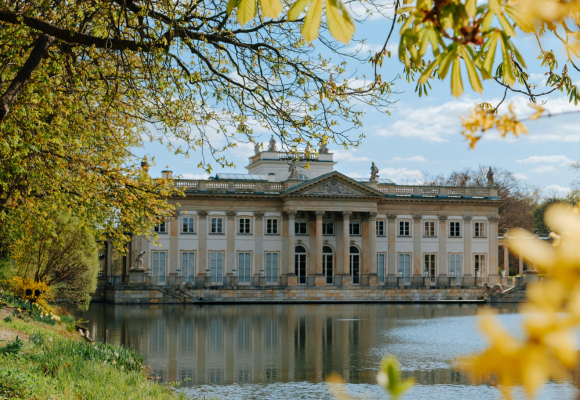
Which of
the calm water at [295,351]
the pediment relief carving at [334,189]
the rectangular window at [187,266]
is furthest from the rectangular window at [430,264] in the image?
the calm water at [295,351]

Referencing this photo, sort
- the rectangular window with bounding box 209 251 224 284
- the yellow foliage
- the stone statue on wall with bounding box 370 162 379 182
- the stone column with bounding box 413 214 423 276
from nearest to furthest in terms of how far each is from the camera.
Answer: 1. the yellow foliage
2. the rectangular window with bounding box 209 251 224 284
3. the stone column with bounding box 413 214 423 276
4. the stone statue on wall with bounding box 370 162 379 182

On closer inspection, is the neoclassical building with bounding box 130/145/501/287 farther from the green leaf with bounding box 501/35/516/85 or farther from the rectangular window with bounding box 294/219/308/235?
the green leaf with bounding box 501/35/516/85

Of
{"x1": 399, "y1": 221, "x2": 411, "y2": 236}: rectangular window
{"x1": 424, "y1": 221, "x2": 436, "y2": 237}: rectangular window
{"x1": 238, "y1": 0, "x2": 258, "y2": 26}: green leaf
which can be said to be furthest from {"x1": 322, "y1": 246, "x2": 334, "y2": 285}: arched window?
{"x1": 238, "y1": 0, "x2": 258, "y2": 26}: green leaf

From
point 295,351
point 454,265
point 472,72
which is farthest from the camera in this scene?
point 454,265

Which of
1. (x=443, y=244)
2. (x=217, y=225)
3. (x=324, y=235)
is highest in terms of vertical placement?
(x=217, y=225)

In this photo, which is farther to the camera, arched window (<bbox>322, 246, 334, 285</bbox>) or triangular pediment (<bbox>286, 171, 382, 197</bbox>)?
arched window (<bbox>322, 246, 334, 285</bbox>)

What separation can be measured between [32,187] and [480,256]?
1840 inches

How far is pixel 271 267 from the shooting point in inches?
1994

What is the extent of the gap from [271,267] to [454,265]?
49.6ft

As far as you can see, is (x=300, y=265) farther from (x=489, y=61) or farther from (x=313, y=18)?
(x=313, y=18)

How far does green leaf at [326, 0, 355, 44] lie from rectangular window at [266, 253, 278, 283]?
48.6 meters

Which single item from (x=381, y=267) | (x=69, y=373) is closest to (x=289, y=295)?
(x=381, y=267)

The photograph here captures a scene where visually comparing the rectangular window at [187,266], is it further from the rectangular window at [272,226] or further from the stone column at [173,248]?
the rectangular window at [272,226]

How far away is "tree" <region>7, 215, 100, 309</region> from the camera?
24016 millimetres
